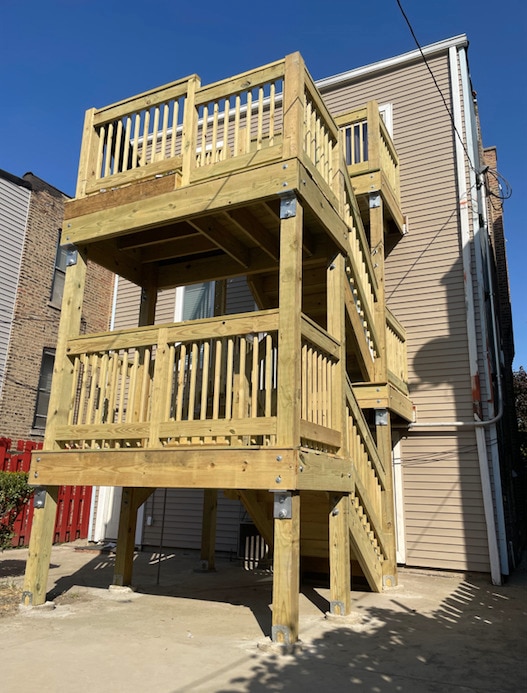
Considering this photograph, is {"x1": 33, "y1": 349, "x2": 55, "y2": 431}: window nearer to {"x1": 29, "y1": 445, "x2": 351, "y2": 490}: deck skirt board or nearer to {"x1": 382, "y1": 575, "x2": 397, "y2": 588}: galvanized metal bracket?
{"x1": 29, "y1": 445, "x2": 351, "y2": 490}: deck skirt board

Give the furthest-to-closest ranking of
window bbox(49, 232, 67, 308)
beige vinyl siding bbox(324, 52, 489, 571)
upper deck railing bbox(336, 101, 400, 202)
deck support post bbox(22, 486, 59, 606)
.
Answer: window bbox(49, 232, 67, 308) < beige vinyl siding bbox(324, 52, 489, 571) < upper deck railing bbox(336, 101, 400, 202) < deck support post bbox(22, 486, 59, 606)

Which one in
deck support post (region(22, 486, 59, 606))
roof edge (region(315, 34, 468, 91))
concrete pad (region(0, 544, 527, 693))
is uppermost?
roof edge (region(315, 34, 468, 91))

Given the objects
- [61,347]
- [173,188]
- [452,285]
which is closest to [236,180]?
[173,188]

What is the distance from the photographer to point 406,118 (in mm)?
9992

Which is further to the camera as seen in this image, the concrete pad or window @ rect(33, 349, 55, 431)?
window @ rect(33, 349, 55, 431)

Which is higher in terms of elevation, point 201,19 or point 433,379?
point 201,19

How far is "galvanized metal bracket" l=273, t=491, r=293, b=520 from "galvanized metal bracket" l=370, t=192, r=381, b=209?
17.0 feet

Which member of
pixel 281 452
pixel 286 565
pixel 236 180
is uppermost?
pixel 236 180

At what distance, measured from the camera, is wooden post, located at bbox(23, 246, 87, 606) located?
541cm

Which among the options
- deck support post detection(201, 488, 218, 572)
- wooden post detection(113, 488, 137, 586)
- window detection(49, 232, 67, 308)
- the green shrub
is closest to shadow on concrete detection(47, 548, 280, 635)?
deck support post detection(201, 488, 218, 572)

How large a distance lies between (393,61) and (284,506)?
9271 mm

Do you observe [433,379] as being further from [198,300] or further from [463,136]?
[198,300]

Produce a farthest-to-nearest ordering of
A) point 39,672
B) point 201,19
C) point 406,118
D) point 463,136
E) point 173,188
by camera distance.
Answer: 1. point 406,118
2. point 463,136
3. point 201,19
4. point 173,188
5. point 39,672

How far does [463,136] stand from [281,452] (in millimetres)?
7609
